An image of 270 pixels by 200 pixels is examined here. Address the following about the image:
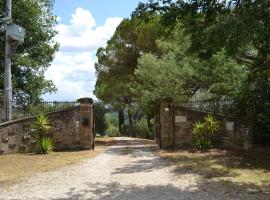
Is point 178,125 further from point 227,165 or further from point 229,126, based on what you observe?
point 227,165

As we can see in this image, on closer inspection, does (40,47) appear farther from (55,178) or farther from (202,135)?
(55,178)

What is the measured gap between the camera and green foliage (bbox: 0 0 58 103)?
969 inches

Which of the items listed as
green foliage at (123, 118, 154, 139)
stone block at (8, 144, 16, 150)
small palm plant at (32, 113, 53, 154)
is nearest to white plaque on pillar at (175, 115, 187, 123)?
small palm plant at (32, 113, 53, 154)

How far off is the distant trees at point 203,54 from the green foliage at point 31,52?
567 cm

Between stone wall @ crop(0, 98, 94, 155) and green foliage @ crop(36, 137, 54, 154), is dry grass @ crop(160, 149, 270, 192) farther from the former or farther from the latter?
green foliage @ crop(36, 137, 54, 154)

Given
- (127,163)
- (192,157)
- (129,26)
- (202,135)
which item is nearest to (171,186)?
(127,163)

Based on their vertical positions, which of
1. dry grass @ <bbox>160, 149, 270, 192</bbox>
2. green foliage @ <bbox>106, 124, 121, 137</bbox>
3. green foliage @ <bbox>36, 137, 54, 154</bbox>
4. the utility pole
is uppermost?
the utility pole

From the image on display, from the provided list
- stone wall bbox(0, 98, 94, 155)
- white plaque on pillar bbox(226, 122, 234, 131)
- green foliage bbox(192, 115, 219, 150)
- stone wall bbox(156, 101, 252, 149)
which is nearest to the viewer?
green foliage bbox(192, 115, 219, 150)

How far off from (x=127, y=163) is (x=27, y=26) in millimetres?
13048

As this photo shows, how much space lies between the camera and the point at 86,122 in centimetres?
2008

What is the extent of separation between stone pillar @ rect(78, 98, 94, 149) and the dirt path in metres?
5.31

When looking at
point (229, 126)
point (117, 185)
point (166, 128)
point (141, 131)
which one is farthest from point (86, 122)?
point (141, 131)

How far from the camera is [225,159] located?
1524 cm

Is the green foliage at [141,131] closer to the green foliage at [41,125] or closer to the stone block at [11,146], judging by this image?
the green foliage at [41,125]
